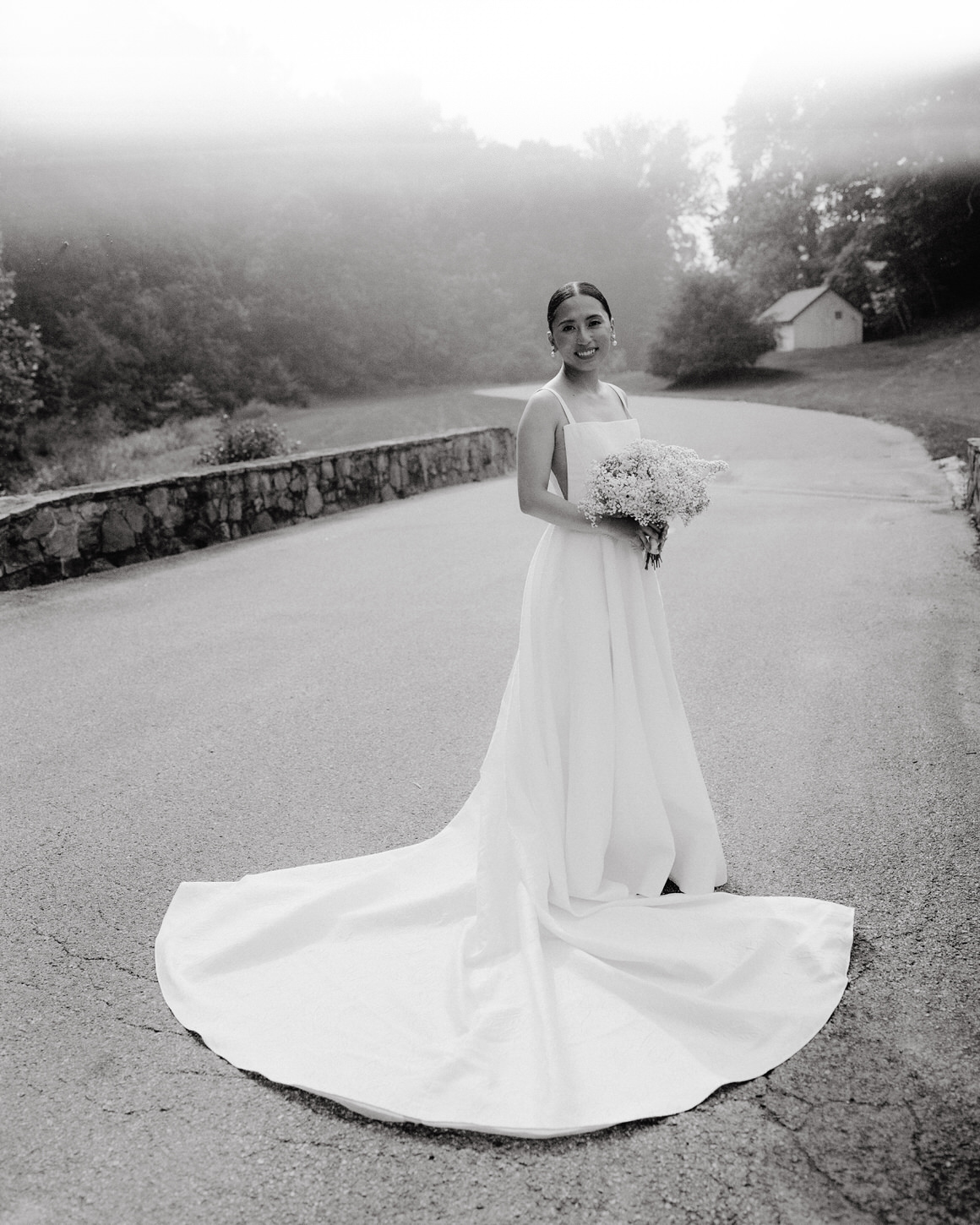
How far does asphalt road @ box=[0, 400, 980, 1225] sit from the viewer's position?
223 centimetres

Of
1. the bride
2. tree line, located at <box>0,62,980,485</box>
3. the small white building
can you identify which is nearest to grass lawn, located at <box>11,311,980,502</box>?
tree line, located at <box>0,62,980,485</box>

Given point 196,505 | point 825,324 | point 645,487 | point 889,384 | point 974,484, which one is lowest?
point 889,384

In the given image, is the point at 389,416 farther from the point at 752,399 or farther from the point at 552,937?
the point at 552,937

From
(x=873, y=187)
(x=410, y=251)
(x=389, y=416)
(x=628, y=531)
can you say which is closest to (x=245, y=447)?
(x=628, y=531)

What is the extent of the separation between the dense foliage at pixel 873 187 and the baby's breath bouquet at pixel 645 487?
147 ft

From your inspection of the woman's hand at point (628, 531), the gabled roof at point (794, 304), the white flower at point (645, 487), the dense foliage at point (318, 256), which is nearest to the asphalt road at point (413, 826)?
the woman's hand at point (628, 531)

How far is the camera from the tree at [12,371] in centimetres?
1945

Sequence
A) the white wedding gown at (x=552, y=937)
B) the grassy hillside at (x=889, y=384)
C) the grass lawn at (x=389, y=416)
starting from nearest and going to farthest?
the white wedding gown at (x=552, y=937)
the grassy hillside at (x=889, y=384)
the grass lawn at (x=389, y=416)

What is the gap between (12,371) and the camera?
1956cm

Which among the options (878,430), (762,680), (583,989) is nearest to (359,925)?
(583,989)

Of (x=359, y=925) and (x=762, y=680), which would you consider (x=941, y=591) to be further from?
(x=359, y=925)

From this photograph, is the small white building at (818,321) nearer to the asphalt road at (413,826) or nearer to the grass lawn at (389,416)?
the grass lawn at (389,416)

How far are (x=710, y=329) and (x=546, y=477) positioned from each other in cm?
4334

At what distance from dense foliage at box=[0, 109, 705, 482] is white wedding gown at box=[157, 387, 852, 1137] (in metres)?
30.8
